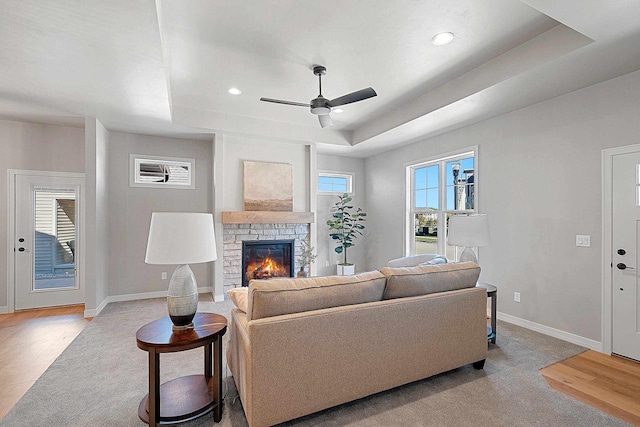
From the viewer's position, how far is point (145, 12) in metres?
2.11

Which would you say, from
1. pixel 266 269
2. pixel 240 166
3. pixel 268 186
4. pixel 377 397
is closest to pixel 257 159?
pixel 240 166

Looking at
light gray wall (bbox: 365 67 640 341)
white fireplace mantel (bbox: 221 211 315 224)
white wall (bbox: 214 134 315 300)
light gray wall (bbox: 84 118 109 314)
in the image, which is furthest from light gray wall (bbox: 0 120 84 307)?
light gray wall (bbox: 365 67 640 341)

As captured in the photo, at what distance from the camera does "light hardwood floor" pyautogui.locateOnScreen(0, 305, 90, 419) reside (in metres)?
2.49

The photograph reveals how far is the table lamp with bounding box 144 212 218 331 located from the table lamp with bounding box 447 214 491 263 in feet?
8.21

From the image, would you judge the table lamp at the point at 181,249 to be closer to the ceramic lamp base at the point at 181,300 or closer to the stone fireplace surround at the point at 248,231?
the ceramic lamp base at the point at 181,300

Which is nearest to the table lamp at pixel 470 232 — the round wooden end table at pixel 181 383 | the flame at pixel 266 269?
the round wooden end table at pixel 181 383

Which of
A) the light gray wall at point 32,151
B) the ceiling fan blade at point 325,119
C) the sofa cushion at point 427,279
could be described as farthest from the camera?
the light gray wall at point 32,151

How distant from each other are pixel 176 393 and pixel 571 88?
4561 millimetres

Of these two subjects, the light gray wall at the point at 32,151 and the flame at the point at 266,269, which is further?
the flame at the point at 266,269

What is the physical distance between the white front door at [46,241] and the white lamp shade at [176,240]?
379cm

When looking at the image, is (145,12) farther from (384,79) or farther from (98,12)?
(384,79)

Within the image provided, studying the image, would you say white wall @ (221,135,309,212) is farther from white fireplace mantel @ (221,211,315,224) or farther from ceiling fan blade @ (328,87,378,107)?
ceiling fan blade @ (328,87,378,107)

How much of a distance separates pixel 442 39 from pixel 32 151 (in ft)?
18.0

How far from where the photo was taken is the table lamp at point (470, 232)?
322 cm
